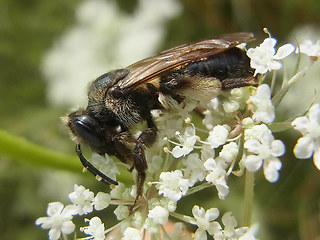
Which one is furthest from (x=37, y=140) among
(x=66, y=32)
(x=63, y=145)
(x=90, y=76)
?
(x=66, y=32)

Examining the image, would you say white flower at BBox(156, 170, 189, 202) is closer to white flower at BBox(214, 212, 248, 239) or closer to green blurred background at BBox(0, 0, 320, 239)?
white flower at BBox(214, 212, 248, 239)

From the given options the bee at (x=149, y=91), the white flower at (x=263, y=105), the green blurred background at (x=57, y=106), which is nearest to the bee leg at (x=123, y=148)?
the bee at (x=149, y=91)

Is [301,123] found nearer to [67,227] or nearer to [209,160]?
[209,160]

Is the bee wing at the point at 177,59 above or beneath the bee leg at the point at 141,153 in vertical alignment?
above

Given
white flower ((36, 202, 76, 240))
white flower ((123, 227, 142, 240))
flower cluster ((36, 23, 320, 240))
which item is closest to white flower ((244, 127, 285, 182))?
flower cluster ((36, 23, 320, 240))

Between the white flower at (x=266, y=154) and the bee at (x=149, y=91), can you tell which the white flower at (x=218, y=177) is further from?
the bee at (x=149, y=91)

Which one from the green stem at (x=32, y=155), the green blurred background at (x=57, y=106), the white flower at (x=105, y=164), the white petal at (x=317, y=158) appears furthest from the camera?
the green blurred background at (x=57, y=106)

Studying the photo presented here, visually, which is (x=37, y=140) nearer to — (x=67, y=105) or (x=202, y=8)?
(x=67, y=105)

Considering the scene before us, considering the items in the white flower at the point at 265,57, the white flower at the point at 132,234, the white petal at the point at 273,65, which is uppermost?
the white flower at the point at 265,57
